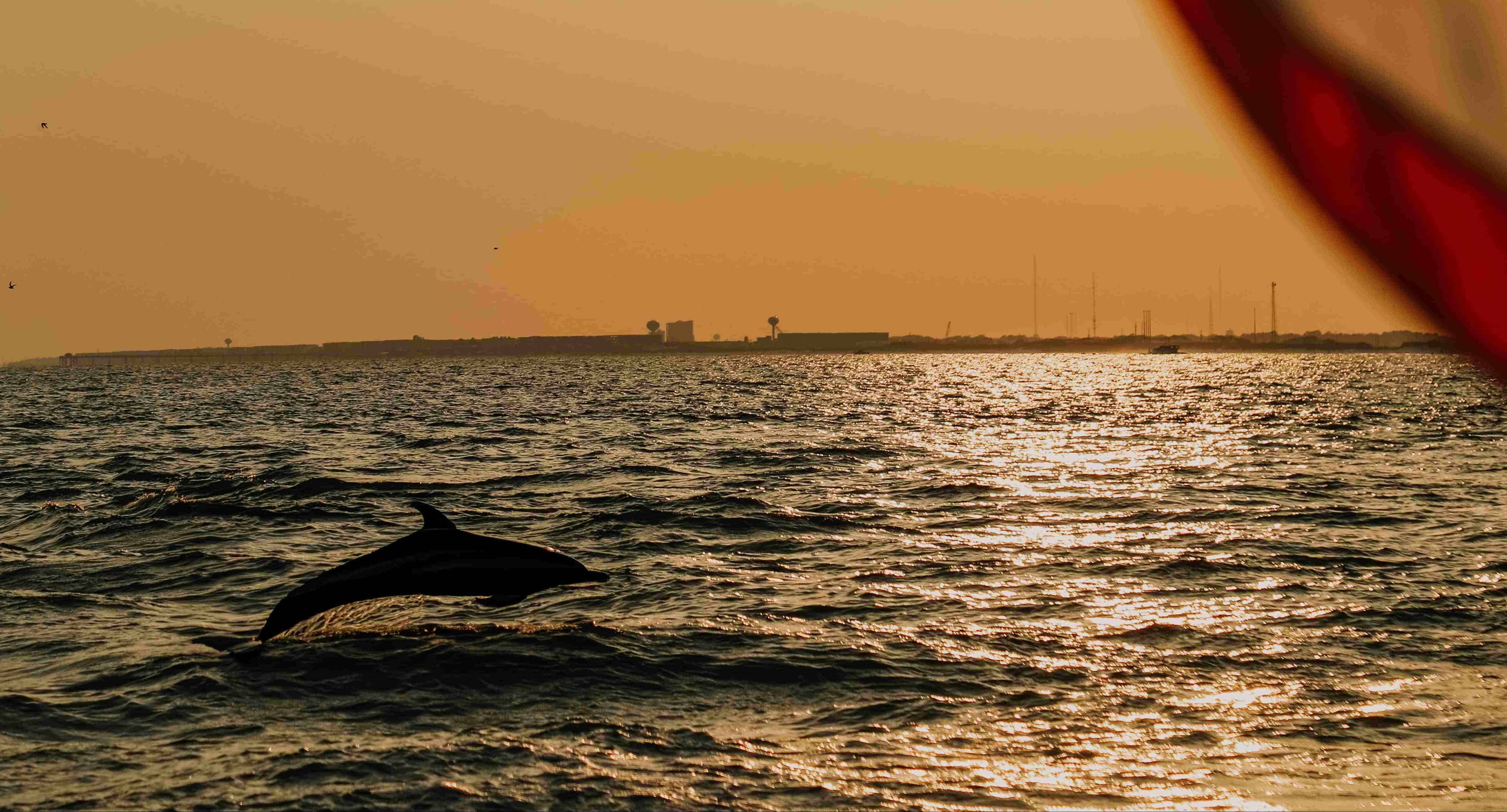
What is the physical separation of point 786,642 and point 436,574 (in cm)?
376

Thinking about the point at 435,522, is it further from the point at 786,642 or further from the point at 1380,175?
the point at 1380,175

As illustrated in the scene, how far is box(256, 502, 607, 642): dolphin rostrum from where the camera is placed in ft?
42.0

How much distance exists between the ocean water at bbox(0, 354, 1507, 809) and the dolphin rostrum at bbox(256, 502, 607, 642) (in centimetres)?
57

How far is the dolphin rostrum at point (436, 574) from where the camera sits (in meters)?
12.8

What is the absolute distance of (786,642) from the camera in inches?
531

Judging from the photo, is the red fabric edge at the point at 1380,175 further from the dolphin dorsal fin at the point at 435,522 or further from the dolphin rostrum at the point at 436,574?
the dolphin dorsal fin at the point at 435,522

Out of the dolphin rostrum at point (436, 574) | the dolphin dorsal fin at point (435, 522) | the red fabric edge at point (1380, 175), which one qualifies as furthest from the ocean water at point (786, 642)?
the dolphin dorsal fin at point (435, 522)

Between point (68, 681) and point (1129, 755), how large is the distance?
32.7 feet

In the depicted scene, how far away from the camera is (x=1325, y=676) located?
11984 millimetres

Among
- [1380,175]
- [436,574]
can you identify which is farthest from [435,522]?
[1380,175]

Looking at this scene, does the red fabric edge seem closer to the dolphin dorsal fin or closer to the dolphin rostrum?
the dolphin rostrum

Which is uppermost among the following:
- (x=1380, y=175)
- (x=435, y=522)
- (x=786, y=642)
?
(x=1380, y=175)

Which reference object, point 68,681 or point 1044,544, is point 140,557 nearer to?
point 68,681

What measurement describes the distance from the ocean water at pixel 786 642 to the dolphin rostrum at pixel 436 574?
0.57 m
